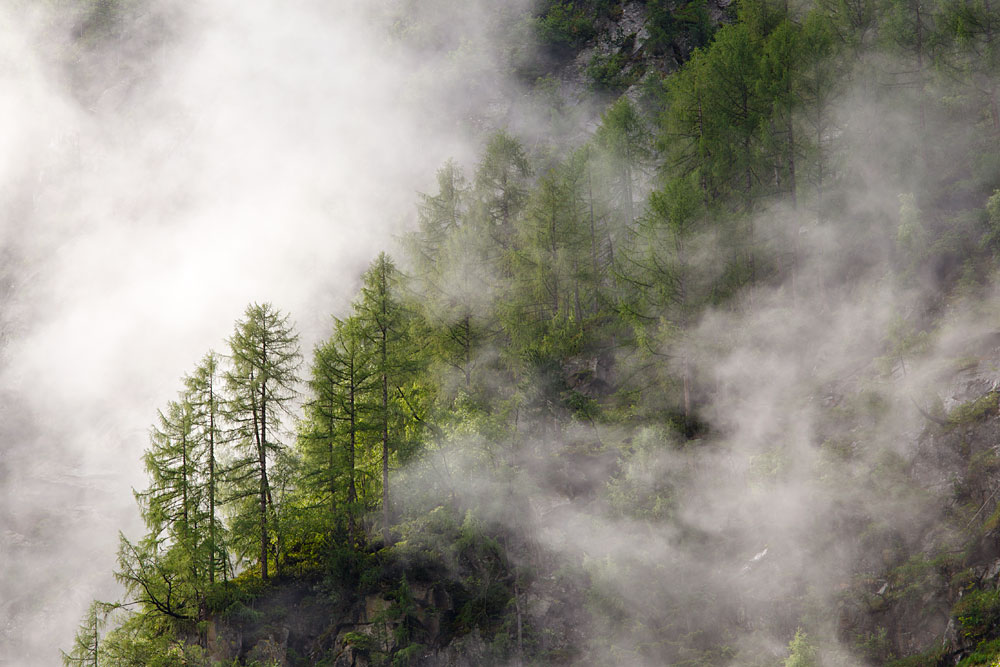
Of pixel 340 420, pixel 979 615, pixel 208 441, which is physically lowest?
pixel 979 615

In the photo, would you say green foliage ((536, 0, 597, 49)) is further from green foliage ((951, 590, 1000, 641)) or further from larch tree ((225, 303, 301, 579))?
green foliage ((951, 590, 1000, 641))

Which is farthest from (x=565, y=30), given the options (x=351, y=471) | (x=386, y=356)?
(x=351, y=471)

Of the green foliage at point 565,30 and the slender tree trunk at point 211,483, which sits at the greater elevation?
the green foliage at point 565,30

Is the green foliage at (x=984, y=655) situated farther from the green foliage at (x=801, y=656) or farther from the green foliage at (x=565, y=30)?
the green foliage at (x=565, y=30)

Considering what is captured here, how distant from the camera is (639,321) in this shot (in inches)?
985

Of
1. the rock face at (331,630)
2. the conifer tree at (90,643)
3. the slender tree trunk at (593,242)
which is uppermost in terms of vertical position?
the slender tree trunk at (593,242)

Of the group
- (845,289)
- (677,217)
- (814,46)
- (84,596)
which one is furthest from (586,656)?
(84,596)

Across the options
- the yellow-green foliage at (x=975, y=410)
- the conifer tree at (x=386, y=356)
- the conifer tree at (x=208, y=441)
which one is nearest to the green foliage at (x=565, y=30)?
the conifer tree at (x=386, y=356)

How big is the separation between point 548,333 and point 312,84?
43867 millimetres

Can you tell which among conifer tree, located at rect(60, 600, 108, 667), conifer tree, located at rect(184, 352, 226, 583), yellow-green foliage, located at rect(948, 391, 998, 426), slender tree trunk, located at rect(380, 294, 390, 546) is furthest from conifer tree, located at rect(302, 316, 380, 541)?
yellow-green foliage, located at rect(948, 391, 998, 426)

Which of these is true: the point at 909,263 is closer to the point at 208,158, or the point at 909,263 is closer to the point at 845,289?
the point at 845,289

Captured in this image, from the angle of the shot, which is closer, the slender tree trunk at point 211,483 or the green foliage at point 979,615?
the green foliage at point 979,615

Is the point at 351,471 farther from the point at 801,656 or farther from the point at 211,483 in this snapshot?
the point at 801,656

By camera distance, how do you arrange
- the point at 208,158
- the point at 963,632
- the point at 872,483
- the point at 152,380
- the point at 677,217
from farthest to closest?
1. the point at 208,158
2. the point at 152,380
3. the point at 677,217
4. the point at 872,483
5. the point at 963,632
